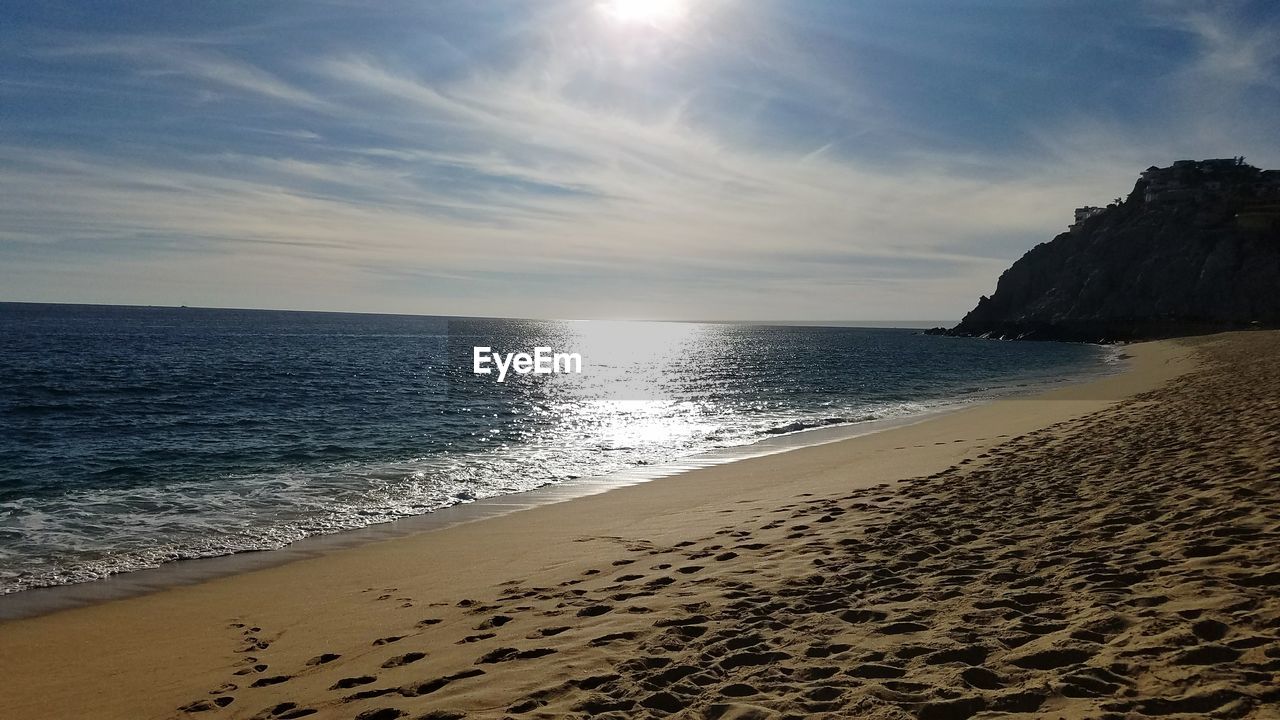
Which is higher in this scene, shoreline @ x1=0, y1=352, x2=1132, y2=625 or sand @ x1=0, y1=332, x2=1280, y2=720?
sand @ x1=0, y1=332, x2=1280, y2=720

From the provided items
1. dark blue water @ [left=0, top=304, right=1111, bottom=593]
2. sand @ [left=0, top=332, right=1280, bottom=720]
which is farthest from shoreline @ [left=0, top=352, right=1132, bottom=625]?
sand @ [left=0, top=332, right=1280, bottom=720]

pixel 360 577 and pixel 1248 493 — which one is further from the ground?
pixel 1248 493

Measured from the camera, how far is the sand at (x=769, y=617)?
14.5ft

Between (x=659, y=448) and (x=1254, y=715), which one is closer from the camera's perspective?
(x=1254, y=715)

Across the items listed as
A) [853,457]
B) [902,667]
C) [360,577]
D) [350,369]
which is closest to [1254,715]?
[902,667]

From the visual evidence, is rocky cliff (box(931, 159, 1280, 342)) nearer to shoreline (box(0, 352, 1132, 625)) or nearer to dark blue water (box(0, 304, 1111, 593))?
dark blue water (box(0, 304, 1111, 593))

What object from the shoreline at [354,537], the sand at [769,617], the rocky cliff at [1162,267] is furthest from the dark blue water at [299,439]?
the rocky cliff at [1162,267]

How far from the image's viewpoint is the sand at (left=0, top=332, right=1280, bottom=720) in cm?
443

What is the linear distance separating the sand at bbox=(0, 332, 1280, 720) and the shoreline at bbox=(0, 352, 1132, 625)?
61 centimetres

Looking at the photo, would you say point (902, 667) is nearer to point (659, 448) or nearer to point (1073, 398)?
point (659, 448)

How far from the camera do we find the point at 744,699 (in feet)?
14.8

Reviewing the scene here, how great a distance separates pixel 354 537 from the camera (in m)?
11.8

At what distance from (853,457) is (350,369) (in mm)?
49267

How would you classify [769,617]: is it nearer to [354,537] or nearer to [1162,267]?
[354,537]
